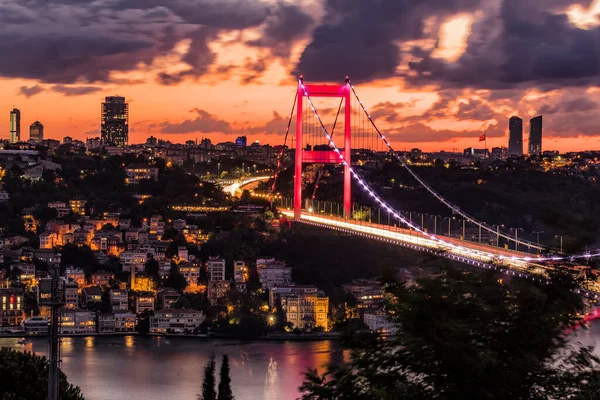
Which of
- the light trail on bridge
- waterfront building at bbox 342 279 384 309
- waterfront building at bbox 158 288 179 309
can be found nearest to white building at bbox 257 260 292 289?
waterfront building at bbox 342 279 384 309

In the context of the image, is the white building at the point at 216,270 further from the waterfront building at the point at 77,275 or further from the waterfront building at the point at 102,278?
the waterfront building at the point at 77,275

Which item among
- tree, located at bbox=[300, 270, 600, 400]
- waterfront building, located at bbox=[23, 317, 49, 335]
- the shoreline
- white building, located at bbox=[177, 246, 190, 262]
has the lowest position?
the shoreline

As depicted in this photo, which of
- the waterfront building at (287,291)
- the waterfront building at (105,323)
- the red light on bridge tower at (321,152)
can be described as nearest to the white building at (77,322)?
the waterfront building at (105,323)

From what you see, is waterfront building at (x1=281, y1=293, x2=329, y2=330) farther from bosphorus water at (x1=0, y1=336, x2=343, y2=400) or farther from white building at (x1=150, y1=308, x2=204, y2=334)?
white building at (x1=150, y1=308, x2=204, y2=334)

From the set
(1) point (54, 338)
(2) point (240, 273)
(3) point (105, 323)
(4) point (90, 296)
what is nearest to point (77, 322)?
(3) point (105, 323)

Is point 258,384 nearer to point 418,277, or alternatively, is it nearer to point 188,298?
point 188,298
